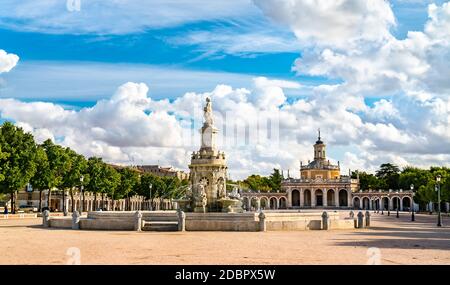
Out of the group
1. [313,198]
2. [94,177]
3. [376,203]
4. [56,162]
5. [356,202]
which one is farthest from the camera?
[356,202]

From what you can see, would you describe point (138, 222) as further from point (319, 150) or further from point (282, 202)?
point (319, 150)

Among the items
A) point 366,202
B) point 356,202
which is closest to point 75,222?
point 366,202

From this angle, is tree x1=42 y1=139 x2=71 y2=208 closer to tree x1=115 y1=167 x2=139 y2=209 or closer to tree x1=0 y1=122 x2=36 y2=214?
tree x1=0 y1=122 x2=36 y2=214

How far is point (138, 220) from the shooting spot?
3609 cm

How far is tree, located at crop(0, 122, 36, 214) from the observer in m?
62.5

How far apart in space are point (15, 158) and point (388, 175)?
148 metres

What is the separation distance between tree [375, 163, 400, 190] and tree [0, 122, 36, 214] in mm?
131639

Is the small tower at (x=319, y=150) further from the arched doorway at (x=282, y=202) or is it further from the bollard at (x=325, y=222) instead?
the bollard at (x=325, y=222)

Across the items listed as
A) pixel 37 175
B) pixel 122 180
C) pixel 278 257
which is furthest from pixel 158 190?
pixel 278 257

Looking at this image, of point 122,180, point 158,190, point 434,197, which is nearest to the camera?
point 434,197

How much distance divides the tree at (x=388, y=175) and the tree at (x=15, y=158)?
5183 inches

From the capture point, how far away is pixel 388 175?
188 metres
